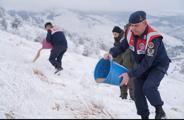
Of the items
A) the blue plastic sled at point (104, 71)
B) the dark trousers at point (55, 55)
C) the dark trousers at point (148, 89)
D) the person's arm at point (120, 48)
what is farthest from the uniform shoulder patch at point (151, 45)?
the dark trousers at point (55, 55)

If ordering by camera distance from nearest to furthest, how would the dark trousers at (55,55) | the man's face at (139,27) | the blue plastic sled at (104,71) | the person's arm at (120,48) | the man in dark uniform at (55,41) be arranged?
the man's face at (139,27), the person's arm at (120,48), the blue plastic sled at (104,71), the man in dark uniform at (55,41), the dark trousers at (55,55)

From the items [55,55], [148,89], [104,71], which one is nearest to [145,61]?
[148,89]

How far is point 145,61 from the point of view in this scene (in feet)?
16.1

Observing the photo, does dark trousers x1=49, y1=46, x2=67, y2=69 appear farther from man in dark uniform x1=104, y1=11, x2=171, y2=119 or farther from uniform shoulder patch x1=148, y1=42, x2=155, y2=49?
uniform shoulder patch x1=148, y1=42, x2=155, y2=49

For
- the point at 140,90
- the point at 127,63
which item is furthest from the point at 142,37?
the point at 127,63

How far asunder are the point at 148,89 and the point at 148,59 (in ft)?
1.51

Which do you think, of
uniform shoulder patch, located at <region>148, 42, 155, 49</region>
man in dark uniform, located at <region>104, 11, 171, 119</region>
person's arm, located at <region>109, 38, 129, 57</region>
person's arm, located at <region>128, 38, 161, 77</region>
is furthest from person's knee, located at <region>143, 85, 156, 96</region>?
person's arm, located at <region>109, 38, 129, 57</region>

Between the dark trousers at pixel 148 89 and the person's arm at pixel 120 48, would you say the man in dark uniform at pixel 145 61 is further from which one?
the person's arm at pixel 120 48

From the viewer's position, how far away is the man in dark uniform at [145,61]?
4.87 meters

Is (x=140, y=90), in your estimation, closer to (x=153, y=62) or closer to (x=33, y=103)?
(x=153, y=62)

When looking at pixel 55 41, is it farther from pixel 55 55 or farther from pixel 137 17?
pixel 137 17

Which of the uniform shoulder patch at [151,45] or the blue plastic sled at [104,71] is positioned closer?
the uniform shoulder patch at [151,45]

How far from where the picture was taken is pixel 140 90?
5.33 m

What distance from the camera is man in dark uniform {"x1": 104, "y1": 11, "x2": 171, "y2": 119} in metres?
4.87
